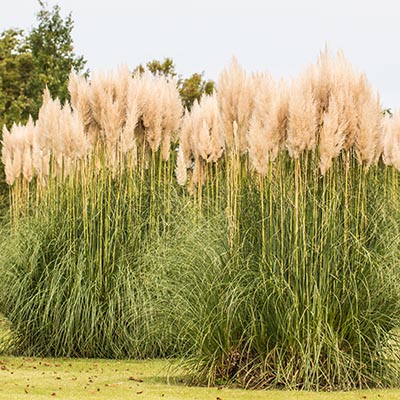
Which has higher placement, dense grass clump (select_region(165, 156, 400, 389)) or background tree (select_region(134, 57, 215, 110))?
background tree (select_region(134, 57, 215, 110))

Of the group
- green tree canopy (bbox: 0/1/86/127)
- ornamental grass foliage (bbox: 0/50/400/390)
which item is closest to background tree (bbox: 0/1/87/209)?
green tree canopy (bbox: 0/1/86/127)

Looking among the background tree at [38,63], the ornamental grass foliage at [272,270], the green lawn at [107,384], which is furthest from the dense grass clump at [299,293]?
the background tree at [38,63]

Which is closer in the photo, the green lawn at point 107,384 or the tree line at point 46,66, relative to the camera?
the green lawn at point 107,384

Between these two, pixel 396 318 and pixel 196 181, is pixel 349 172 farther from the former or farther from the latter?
pixel 196 181

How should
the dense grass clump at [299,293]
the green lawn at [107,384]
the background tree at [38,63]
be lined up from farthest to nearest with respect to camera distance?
the background tree at [38,63] < the dense grass clump at [299,293] < the green lawn at [107,384]

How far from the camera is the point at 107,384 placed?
8.05m

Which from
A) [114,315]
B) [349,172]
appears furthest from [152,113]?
[349,172]

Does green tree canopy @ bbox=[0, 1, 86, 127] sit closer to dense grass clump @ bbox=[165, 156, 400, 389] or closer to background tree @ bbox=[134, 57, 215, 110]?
background tree @ bbox=[134, 57, 215, 110]

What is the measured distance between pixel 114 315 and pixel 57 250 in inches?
38.1

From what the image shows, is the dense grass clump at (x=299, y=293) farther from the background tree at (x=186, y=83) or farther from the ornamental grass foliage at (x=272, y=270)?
the background tree at (x=186, y=83)

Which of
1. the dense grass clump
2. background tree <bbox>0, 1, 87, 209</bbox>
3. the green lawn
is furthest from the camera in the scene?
background tree <bbox>0, 1, 87, 209</bbox>

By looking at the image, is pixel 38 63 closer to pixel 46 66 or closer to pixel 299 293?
pixel 46 66

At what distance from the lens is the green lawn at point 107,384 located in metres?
7.11

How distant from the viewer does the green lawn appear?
711 centimetres
